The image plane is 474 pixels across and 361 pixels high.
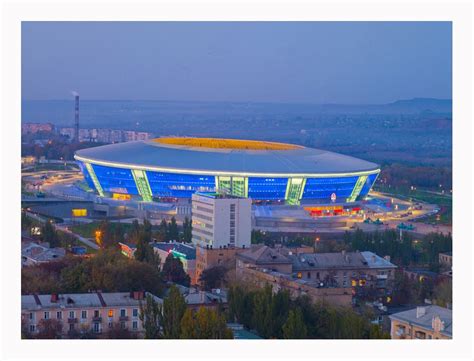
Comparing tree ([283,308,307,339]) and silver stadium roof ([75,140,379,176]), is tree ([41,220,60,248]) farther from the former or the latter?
silver stadium roof ([75,140,379,176])

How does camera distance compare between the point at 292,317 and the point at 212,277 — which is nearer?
the point at 292,317

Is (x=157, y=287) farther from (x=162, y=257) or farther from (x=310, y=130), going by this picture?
(x=310, y=130)

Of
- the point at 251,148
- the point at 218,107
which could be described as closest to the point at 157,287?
the point at 251,148

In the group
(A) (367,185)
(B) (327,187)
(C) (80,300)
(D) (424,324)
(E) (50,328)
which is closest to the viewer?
(D) (424,324)

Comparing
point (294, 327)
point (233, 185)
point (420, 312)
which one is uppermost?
point (233, 185)

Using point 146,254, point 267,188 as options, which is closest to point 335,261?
point 146,254

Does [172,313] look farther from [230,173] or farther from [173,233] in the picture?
[230,173]

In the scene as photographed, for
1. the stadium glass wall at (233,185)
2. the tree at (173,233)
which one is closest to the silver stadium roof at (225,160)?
the stadium glass wall at (233,185)
